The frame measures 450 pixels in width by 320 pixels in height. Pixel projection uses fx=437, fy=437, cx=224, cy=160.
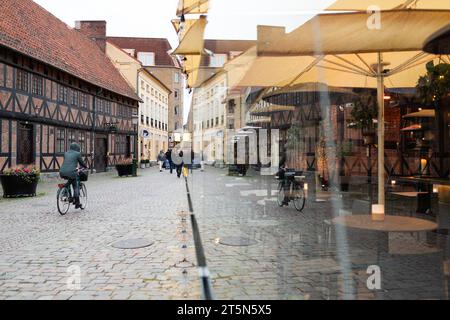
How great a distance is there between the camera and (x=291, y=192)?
10.3 metres

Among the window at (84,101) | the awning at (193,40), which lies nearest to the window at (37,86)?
the window at (84,101)

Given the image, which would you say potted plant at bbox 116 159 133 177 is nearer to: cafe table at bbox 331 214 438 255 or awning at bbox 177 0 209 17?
awning at bbox 177 0 209 17

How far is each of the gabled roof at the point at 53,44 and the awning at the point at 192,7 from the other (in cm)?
960

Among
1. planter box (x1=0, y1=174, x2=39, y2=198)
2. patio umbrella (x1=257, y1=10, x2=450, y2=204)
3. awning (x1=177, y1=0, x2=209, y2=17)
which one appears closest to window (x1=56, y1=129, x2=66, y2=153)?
planter box (x1=0, y1=174, x2=39, y2=198)

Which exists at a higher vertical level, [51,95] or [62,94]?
[62,94]

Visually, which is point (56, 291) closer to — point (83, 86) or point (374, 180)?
point (374, 180)

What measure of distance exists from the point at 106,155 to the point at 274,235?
984 inches

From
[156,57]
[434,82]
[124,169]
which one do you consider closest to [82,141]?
[124,169]

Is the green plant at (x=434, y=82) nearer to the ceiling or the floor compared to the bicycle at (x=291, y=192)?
nearer to the ceiling

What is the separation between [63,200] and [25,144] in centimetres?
1128

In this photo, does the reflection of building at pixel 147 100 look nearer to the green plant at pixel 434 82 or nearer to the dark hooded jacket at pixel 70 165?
the dark hooded jacket at pixel 70 165

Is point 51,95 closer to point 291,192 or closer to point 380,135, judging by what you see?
point 291,192

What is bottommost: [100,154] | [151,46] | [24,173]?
[24,173]

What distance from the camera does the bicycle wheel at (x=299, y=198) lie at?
392 inches
